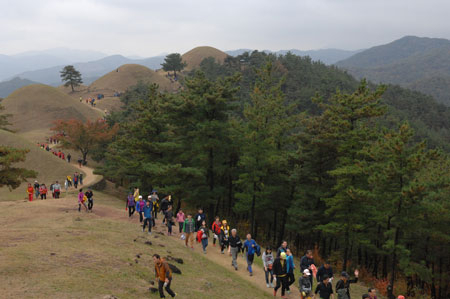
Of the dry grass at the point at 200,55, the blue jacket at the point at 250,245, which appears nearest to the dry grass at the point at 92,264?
the blue jacket at the point at 250,245

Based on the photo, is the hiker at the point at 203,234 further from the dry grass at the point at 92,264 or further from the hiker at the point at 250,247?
the hiker at the point at 250,247

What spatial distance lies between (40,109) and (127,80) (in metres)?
43.4

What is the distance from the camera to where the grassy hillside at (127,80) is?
110 meters

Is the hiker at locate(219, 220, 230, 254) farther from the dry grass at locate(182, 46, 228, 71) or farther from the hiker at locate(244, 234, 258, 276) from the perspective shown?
the dry grass at locate(182, 46, 228, 71)

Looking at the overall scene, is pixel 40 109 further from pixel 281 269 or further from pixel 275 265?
pixel 281 269

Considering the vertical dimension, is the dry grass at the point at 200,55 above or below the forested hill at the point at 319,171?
above

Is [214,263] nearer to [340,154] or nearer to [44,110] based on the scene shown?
[340,154]

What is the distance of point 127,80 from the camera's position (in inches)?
4688

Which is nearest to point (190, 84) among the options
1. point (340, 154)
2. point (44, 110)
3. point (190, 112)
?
point (190, 112)

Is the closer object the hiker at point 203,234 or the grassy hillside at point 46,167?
the hiker at point 203,234

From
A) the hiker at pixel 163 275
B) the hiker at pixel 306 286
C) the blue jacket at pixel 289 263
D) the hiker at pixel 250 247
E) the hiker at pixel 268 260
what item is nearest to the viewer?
the hiker at pixel 163 275

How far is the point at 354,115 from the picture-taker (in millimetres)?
21516

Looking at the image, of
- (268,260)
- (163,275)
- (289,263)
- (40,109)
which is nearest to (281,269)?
(289,263)

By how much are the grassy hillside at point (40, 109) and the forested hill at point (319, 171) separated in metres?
49.1
